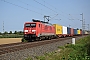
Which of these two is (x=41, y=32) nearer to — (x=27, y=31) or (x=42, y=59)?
(x=27, y=31)

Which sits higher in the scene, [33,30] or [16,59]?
[33,30]

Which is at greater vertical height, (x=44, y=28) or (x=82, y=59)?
(x=44, y=28)

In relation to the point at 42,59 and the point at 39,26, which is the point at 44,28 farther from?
the point at 42,59

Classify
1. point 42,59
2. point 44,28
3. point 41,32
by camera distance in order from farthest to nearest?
point 44,28
point 41,32
point 42,59

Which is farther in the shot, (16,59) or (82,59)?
(16,59)

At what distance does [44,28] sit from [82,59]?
21.1 meters

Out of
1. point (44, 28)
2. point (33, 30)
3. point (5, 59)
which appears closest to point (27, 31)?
point (33, 30)

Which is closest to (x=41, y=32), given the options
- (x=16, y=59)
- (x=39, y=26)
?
(x=39, y=26)

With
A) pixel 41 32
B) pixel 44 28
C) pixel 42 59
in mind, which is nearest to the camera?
pixel 42 59

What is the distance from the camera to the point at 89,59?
853 cm

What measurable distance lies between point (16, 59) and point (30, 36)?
1634cm

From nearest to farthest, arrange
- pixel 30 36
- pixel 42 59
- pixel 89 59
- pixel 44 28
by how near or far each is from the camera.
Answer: pixel 89 59, pixel 42 59, pixel 30 36, pixel 44 28

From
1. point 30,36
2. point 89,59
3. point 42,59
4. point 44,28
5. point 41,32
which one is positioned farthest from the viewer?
point 44,28

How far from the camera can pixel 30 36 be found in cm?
2569
